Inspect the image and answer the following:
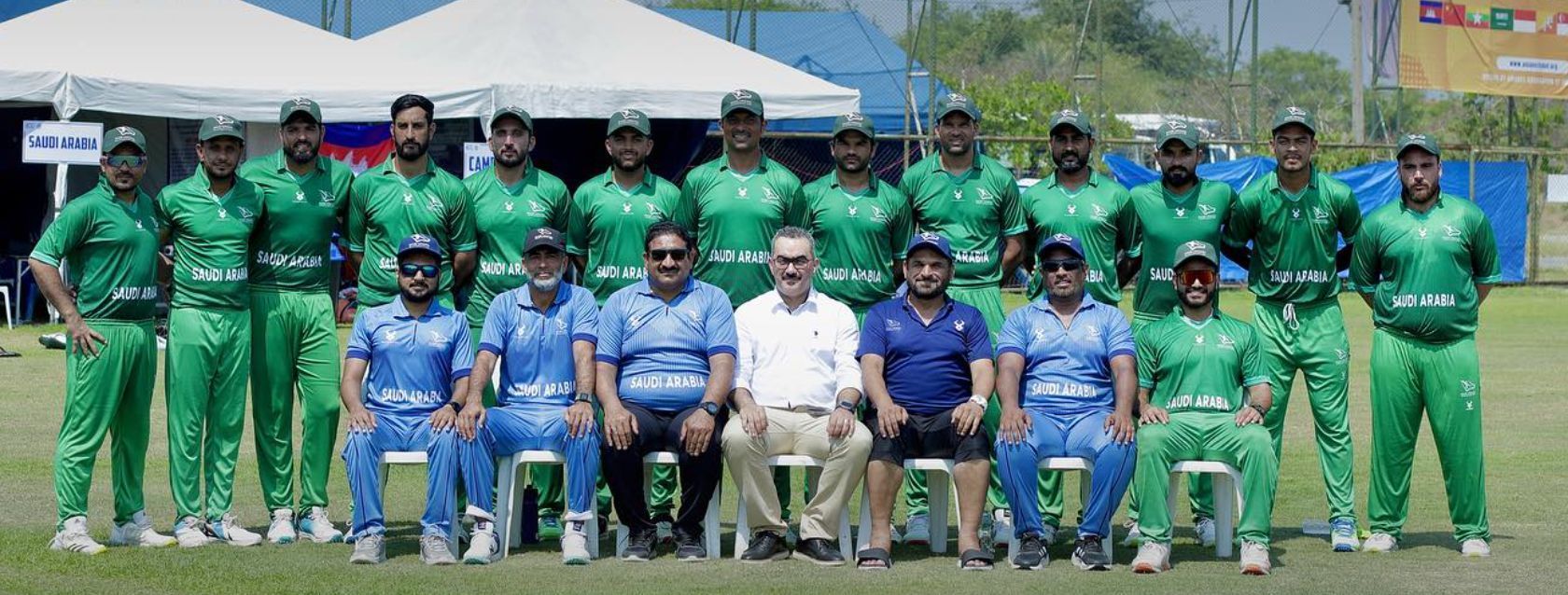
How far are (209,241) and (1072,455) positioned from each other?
3.83 metres

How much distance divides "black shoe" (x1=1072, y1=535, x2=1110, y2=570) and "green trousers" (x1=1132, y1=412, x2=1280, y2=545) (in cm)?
20

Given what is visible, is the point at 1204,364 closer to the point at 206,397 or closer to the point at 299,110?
the point at 299,110

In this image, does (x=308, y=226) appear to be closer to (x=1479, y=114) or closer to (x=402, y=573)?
(x=402, y=573)

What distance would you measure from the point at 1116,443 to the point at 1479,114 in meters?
30.2

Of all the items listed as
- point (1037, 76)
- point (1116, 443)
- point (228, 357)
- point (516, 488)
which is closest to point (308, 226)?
point (228, 357)

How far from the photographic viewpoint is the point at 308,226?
864 centimetres

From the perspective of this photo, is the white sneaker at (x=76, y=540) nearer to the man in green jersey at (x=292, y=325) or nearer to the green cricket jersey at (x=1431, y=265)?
the man in green jersey at (x=292, y=325)

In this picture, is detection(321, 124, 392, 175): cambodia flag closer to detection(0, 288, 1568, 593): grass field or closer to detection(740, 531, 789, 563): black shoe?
detection(0, 288, 1568, 593): grass field

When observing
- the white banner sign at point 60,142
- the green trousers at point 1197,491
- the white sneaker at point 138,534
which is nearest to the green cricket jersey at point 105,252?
the white sneaker at point 138,534

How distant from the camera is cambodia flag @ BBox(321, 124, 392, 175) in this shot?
21906 mm

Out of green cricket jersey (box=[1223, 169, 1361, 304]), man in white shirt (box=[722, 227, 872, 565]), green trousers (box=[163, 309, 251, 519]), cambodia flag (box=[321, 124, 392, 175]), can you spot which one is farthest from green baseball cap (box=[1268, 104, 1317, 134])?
cambodia flag (box=[321, 124, 392, 175])

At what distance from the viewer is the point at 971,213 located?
925 centimetres

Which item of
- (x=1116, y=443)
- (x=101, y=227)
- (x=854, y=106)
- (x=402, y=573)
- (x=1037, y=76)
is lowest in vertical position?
(x=402, y=573)

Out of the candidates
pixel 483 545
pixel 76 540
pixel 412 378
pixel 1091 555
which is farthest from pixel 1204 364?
pixel 76 540
